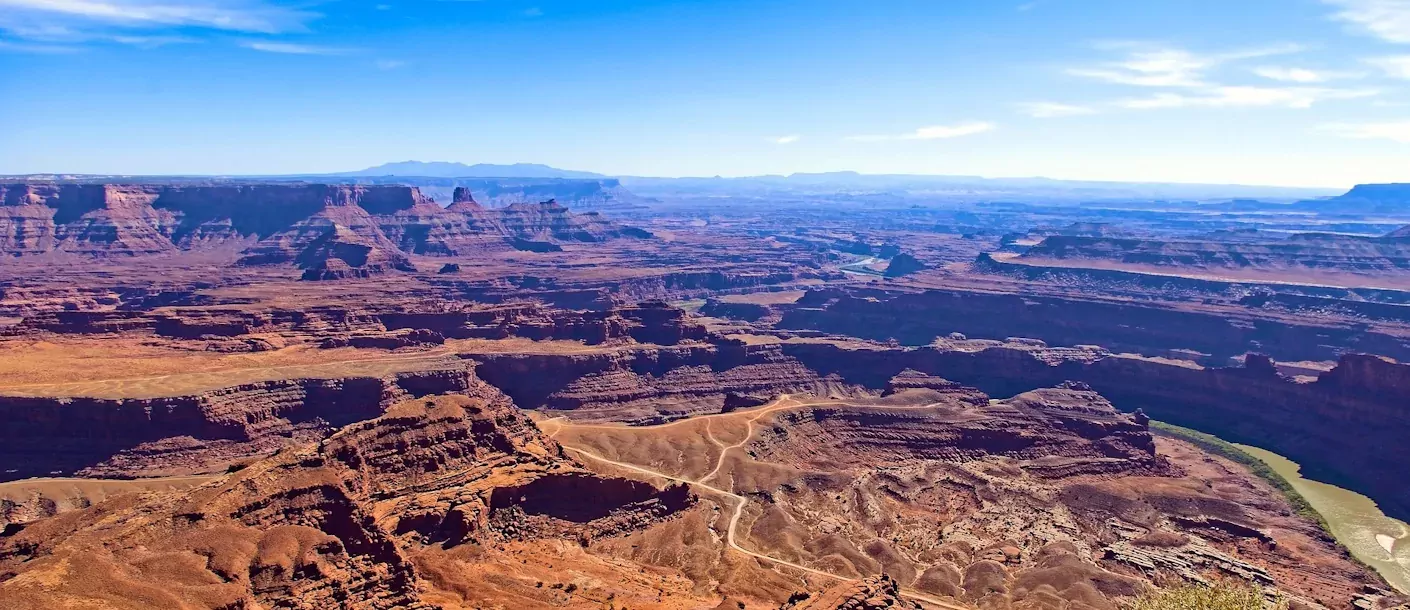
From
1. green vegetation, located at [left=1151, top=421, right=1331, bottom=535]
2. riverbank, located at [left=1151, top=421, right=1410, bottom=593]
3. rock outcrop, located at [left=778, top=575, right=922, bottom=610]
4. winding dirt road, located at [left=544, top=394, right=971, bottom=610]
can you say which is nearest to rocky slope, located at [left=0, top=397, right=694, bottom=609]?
winding dirt road, located at [left=544, top=394, right=971, bottom=610]

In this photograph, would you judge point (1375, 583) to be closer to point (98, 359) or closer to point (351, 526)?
point (351, 526)

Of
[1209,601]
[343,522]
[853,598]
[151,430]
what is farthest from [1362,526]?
[151,430]

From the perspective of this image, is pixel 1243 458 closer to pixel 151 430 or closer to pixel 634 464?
pixel 634 464

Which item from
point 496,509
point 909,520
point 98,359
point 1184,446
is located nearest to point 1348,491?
point 1184,446

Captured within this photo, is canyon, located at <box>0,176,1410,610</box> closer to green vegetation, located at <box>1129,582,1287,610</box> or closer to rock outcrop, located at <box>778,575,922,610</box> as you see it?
rock outcrop, located at <box>778,575,922,610</box>

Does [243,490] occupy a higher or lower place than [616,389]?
higher
